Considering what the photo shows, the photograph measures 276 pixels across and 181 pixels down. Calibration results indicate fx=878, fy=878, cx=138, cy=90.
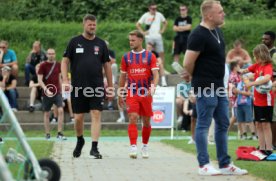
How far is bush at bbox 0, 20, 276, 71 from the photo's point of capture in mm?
31312

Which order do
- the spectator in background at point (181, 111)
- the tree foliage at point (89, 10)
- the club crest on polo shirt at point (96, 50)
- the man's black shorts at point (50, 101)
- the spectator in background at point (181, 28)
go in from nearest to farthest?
the club crest on polo shirt at point (96, 50) < the man's black shorts at point (50, 101) < the spectator in background at point (181, 111) < the spectator in background at point (181, 28) < the tree foliage at point (89, 10)

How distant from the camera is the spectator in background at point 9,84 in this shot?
85.3 ft

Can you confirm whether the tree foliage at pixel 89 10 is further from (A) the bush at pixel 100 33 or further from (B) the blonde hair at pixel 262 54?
(B) the blonde hair at pixel 262 54

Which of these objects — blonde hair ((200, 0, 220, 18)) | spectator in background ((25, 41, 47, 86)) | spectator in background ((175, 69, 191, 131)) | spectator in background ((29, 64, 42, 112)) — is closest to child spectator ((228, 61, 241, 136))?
spectator in background ((175, 69, 191, 131))

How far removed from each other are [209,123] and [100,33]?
20.3 meters

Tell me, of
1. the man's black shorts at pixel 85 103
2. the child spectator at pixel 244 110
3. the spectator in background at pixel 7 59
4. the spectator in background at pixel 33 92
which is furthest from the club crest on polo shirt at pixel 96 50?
the spectator in background at pixel 7 59

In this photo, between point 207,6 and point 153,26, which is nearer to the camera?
point 207,6

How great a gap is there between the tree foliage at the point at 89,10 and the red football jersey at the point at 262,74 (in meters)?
17.8

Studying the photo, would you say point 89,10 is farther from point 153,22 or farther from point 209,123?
point 209,123

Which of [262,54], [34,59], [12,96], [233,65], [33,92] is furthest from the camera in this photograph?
[34,59]

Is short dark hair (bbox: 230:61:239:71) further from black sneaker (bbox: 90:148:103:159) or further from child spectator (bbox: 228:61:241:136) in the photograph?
black sneaker (bbox: 90:148:103:159)

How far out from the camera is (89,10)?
33.1m

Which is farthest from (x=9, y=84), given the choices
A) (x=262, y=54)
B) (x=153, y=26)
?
(x=262, y=54)

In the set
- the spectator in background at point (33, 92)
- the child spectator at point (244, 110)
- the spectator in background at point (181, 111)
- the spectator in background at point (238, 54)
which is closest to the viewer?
the child spectator at point (244, 110)
